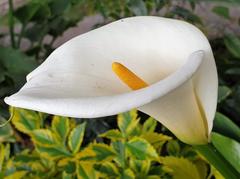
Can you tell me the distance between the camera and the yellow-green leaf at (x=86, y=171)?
0.59 m

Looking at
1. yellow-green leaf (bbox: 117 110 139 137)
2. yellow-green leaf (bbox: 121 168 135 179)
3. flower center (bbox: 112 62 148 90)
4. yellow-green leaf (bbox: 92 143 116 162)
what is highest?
flower center (bbox: 112 62 148 90)

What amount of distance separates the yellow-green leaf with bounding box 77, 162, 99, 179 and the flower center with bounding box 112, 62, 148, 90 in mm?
204

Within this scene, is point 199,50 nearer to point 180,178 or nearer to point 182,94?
point 182,94

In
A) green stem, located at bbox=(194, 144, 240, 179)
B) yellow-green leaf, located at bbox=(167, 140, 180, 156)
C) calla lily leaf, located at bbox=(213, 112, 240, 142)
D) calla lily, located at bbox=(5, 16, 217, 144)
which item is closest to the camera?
calla lily, located at bbox=(5, 16, 217, 144)

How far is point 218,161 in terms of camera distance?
500 millimetres

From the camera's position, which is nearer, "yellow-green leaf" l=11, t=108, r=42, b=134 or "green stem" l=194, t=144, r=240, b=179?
"green stem" l=194, t=144, r=240, b=179

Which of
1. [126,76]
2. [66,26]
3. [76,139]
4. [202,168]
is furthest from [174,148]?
[66,26]

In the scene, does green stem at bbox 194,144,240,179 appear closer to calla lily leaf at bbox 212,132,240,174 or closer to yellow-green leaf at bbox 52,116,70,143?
calla lily leaf at bbox 212,132,240,174

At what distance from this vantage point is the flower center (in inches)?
16.5

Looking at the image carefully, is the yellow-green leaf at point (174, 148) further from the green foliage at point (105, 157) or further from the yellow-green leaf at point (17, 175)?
the yellow-green leaf at point (17, 175)

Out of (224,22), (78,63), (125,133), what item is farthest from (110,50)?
(224,22)

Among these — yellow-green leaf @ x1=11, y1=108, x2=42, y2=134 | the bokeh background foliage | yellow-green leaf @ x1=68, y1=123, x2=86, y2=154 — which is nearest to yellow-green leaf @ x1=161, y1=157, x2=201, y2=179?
the bokeh background foliage

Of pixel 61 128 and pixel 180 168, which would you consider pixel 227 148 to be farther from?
pixel 61 128

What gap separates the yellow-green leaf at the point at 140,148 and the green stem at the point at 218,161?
10 centimetres
